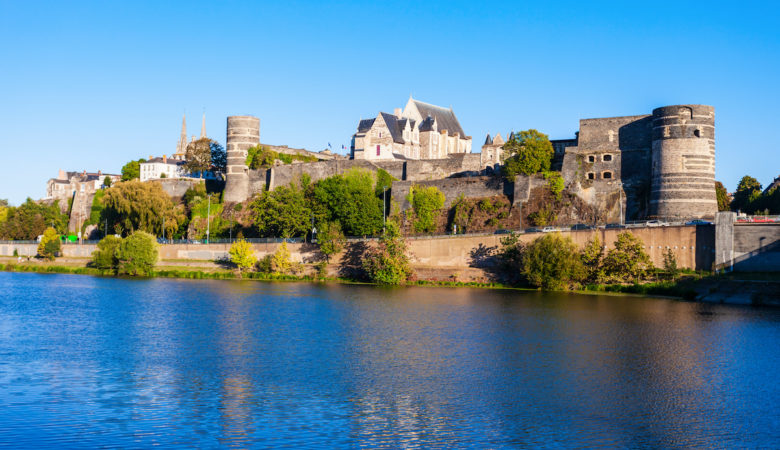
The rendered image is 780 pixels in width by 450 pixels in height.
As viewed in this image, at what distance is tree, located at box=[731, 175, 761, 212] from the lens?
72.1 metres

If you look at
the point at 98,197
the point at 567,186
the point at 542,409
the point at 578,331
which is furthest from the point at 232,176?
the point at 542,409

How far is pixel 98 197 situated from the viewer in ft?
288

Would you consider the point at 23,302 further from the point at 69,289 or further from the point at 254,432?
the point at 254,432

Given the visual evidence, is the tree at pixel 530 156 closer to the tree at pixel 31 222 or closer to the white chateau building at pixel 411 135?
the white chateau building at pixel 411 135

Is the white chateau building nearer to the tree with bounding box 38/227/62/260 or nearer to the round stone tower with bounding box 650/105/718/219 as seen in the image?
the round stone tower with bounding box 650/105/718/219

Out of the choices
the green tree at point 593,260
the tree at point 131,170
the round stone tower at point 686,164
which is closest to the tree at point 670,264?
the green tree at point 593,260

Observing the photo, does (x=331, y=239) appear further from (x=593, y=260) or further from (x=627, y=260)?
(x=627, y=260)

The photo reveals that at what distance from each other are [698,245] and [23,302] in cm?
4113

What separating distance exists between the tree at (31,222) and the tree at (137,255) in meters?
31.7

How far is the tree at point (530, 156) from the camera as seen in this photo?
60.6 meters

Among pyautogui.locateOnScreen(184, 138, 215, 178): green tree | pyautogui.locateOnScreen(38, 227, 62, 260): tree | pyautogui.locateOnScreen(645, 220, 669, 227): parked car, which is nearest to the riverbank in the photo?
pyautogui.locateOnScreen(645, 220, 669, 227): parked car

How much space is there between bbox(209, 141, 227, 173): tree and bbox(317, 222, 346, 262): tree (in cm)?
3163

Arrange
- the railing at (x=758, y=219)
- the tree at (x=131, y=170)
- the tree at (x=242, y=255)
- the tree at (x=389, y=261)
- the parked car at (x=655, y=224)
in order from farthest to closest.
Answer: the tree at (x=131, y=170)
the tree at (x=242, y=255)
the tree at (x=389, y=261)
the parked car at (x=655, y=224)
the railing at (x=758, y=219)

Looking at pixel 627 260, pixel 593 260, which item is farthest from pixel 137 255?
pixel 627 260
